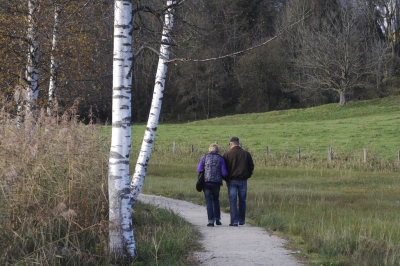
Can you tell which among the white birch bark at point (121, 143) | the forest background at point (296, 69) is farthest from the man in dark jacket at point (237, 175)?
the forest background at point (296, 69)

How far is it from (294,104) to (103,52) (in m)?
56.3

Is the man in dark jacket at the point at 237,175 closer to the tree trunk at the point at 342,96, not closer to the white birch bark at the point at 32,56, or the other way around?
the white birch bark at the point at 32,56

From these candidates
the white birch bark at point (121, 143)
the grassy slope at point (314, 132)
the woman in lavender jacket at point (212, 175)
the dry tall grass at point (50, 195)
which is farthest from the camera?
the grassy slope at point (314, 132)

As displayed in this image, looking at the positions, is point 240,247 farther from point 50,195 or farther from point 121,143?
point 50,195

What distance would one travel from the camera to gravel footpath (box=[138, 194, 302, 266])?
998 cm

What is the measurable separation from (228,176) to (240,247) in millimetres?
3186

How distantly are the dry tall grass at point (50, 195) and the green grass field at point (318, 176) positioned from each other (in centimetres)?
348

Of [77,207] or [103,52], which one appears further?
[103,52]

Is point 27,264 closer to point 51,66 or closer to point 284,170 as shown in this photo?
point 51,66

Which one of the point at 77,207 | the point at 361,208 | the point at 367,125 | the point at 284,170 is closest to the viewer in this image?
the point at 77,207

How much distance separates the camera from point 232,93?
75.9m

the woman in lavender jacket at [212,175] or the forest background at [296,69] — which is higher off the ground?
the forest background at [296,69]

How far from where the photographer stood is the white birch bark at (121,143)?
9180mm

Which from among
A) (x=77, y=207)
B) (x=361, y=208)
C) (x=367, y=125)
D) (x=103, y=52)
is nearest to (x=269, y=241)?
(x=77, y=207)
